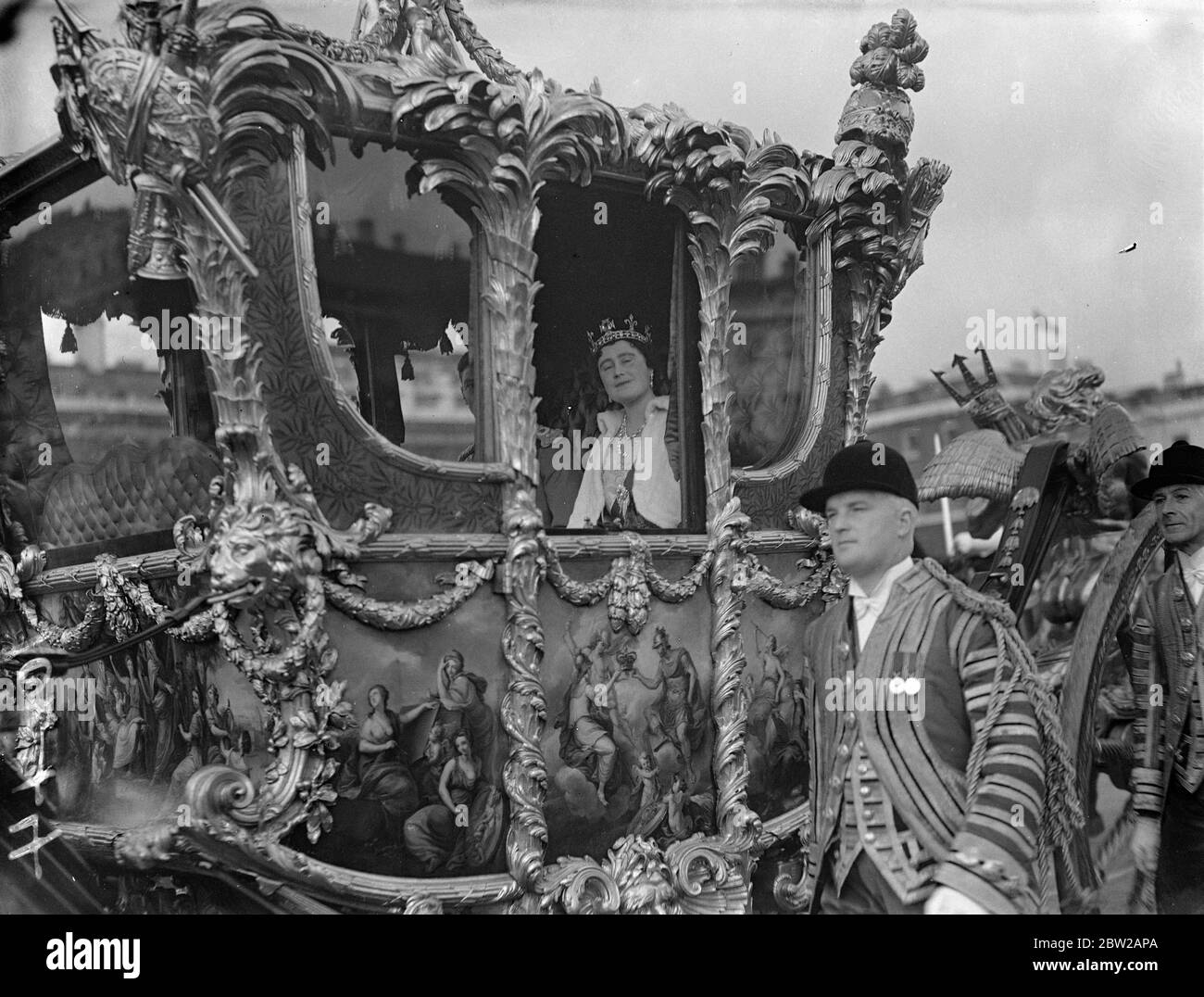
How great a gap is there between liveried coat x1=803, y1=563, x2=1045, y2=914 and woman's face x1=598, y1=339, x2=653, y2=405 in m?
1.03

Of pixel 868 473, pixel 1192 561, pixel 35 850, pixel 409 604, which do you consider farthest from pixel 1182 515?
pixel 35 850

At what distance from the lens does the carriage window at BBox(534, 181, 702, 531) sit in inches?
179

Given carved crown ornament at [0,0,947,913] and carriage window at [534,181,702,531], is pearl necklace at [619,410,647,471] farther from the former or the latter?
carved crown ornament at [0,0,947,913]

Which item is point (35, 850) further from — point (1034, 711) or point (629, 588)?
point (1034, 711)

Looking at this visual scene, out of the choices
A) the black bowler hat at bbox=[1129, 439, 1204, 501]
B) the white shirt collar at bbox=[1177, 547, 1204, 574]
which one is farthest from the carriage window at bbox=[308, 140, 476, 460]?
the white shirt collar at bbox=[1177, 547, 1204, 574]

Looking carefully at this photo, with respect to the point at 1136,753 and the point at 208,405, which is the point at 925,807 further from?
the point at 208,405

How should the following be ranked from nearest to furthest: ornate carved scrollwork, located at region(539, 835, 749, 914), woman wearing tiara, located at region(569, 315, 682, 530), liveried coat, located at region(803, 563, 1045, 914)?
1. liveried coat, located at region(803, 563, 1045, 914)
2. ornate carved scrollwork, located at region(539, 835, 749, 914)
3. woman wearing tiara, located at region(569, 315, 682, 530)

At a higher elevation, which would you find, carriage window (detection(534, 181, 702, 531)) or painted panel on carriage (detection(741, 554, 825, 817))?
carriage window (detection(534, 181, 702, 531))

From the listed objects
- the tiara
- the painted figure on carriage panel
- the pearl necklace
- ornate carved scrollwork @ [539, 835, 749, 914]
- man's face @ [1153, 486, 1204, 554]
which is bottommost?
ornate carved scrollwork @ [539, 835, 749, 914]

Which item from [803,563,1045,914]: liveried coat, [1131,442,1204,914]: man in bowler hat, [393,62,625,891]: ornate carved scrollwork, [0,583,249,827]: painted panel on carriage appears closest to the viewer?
[803,563,1045,914]: liveried coat

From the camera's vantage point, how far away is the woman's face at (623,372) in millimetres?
4668

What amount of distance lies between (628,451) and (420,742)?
118cm

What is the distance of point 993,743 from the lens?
391 centimetres

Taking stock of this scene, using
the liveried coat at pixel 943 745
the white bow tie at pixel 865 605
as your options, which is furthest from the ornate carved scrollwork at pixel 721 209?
the liveried coat at pixel 943 745
